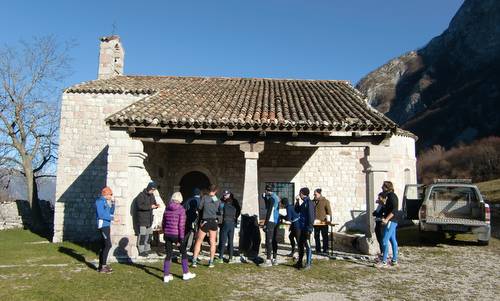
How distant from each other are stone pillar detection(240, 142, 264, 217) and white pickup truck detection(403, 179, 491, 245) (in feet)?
16.5

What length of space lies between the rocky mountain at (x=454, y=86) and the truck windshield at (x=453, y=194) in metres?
47.4

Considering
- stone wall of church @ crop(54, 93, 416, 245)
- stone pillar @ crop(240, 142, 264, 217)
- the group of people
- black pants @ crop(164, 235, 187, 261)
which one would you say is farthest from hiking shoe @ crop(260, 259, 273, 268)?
stone wall of church @ crop(54, 93, 416, 245)

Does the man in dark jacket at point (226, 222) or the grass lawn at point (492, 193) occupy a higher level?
the grass lawn at point (492, 193)

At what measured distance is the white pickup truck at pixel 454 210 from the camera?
34.8 ft

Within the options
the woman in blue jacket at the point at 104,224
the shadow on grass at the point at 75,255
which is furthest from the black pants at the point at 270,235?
the shadow on grass at the point at 75,255

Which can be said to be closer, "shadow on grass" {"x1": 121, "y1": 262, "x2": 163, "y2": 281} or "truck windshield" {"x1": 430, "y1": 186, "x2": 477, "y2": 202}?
"shadow on grass" {"x1": 121, "y1": 262, "x2": 163, "y2": 281}

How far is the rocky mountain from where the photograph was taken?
5766 cm

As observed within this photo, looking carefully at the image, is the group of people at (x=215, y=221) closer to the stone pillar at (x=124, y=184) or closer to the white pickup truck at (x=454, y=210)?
the stone pillar at (x=124, y=184)

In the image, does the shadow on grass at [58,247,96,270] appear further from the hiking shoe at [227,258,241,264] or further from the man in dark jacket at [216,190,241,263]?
the hiking shoe at [227,258,241,264]

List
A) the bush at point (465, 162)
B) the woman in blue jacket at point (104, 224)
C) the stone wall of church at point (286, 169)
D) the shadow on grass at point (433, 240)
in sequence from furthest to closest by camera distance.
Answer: the bush at point (465, 162)
the stone wall of church at point (286, 169)
the shadow on grass at point (433, 240)
the woman in blue jacket at point (104, 224)

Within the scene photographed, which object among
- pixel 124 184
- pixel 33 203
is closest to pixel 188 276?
pixel 124 184

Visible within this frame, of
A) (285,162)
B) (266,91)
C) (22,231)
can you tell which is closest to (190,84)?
(266,91)

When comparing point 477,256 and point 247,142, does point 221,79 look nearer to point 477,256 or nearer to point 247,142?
point 247,142

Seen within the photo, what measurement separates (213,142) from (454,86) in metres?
71.1
